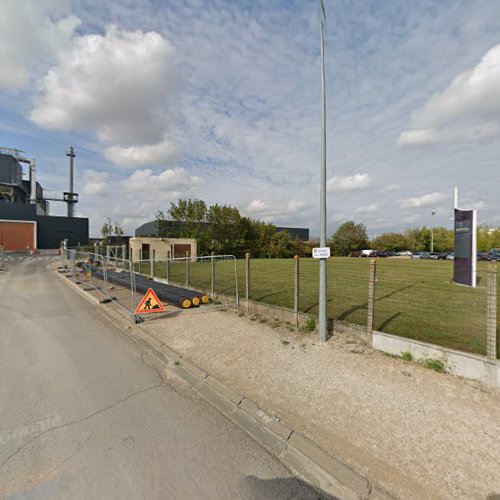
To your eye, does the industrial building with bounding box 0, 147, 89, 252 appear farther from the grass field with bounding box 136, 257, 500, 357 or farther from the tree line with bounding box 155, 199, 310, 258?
the grass field with bounding box 136, 257, 500, 357

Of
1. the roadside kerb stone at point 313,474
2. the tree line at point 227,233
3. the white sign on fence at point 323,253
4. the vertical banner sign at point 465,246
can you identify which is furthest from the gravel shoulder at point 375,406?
the tree line at point 227,233

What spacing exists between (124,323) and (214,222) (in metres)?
34.9

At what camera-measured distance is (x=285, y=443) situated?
2824 millimetres

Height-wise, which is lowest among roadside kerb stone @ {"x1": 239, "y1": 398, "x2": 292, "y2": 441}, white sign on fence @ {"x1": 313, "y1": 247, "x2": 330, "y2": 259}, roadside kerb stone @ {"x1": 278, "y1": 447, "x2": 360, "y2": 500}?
roadside kerb stone @ {"x1": 278, "y1": 447, "x2": 360, "y2": 500}

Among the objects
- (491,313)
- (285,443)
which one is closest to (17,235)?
(285,443)

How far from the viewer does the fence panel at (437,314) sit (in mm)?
4830

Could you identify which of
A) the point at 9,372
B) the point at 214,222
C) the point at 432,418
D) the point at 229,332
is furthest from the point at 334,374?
the point at 214,222

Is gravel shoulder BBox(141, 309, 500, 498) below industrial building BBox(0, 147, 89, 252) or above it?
below

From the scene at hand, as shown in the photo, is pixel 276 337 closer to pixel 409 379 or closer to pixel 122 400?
pixel 409 379

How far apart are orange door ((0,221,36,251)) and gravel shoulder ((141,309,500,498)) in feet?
172

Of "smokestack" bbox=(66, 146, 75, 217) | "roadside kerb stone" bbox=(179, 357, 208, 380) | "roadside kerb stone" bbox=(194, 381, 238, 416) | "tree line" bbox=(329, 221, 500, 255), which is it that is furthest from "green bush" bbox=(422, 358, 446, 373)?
"smokestack" bbox=(66, 146, 75, 217)

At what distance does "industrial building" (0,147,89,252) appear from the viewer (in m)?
43.6

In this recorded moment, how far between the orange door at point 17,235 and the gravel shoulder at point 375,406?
52340mm

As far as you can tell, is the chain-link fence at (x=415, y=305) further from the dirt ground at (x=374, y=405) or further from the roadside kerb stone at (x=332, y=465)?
the roadside kerb stone at (x=332, y=465)
